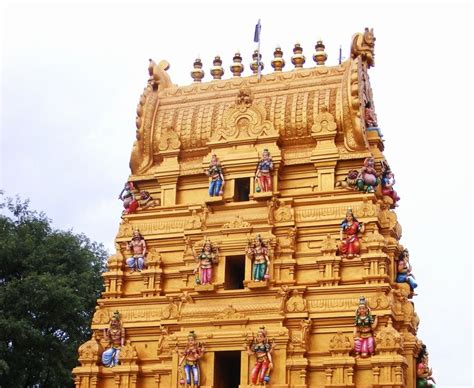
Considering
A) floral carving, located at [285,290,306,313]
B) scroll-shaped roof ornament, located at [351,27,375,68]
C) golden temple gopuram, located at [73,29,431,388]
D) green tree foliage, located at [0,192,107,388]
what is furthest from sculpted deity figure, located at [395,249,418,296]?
green tree foliage, located at [0,192,107,388]

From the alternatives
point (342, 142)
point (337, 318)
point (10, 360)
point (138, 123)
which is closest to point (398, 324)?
point (337, 318)

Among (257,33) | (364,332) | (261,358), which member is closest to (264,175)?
(261,358)

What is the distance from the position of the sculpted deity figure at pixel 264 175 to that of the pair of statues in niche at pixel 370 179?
6.81ft

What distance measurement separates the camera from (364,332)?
2605 cm

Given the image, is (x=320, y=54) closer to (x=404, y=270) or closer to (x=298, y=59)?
(x=298, y=59)

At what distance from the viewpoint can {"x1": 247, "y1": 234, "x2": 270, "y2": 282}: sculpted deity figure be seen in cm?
2759

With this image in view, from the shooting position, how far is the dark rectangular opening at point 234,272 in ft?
93.6

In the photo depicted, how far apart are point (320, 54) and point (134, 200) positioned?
773 centimetres

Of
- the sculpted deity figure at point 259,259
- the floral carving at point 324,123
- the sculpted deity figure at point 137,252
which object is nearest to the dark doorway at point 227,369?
the sculpted deity figure at point 259,259

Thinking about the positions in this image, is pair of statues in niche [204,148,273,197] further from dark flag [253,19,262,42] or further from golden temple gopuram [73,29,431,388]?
dark flag [253,19,262,42]

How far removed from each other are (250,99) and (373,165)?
15.3ft

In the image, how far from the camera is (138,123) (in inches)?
1245

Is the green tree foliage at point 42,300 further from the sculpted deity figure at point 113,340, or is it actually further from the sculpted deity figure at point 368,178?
the sculpted deity figure at point 368,178

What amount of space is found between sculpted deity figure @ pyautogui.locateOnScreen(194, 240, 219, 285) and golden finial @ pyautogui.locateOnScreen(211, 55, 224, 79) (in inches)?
269
